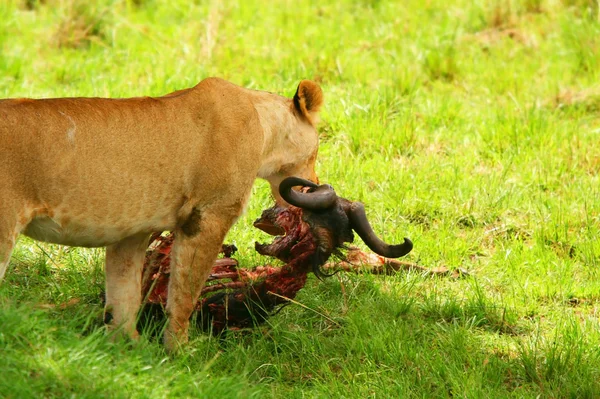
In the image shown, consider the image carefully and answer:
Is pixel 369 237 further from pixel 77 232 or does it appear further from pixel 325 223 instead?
pixel 77 232

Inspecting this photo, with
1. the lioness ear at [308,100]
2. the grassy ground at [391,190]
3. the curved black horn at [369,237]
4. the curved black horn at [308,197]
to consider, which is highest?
the lioness ear at [308,100]

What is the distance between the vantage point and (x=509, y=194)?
681 centimetres

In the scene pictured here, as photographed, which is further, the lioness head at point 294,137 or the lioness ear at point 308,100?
the lioness ear at point 308,100

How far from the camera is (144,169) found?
4.59 m

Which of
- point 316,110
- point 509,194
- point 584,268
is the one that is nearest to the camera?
point 316,110

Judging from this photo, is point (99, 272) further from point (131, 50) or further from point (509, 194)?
point (131, 50)

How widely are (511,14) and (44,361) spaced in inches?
292

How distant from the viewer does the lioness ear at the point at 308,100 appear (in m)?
5.35

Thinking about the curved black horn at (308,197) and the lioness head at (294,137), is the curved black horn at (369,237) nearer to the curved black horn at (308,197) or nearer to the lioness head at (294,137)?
the curved black horn at (308,197)

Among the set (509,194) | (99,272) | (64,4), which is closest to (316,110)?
(99,272)

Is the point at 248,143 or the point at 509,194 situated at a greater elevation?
the point at 248,143

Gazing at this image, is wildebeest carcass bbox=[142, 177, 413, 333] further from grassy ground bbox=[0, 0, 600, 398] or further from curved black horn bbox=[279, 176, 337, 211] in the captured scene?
grassy ground bbox=[0, 0, 600, 398]

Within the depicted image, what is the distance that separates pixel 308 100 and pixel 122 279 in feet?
4.51

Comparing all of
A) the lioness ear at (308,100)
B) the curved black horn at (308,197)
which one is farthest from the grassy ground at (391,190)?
the lioness ear at (308,100)
